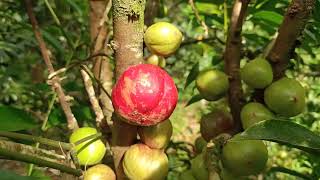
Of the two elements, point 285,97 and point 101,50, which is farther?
point 101,50

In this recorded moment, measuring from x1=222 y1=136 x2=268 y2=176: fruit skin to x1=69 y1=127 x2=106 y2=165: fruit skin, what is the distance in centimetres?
29

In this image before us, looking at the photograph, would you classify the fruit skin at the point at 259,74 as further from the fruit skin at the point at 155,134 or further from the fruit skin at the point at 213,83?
the fruit skin at the point at 155,134

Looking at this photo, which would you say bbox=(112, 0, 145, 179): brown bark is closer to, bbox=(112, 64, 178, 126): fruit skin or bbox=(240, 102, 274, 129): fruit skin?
bbox=(112, 64, 178, 126): fruit skin

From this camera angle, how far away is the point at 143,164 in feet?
3.26

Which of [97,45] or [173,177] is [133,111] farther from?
[173,177]

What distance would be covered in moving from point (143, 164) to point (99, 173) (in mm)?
122

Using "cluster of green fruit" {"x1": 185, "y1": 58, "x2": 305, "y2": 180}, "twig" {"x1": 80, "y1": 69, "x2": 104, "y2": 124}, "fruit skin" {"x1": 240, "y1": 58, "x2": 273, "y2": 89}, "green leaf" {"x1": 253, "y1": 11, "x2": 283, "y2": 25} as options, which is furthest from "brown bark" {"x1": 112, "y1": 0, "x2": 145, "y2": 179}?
"green leaf" {"x1": 253, "y1": 11, "x2": 283, "y2": 25}

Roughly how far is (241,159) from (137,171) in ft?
0.77

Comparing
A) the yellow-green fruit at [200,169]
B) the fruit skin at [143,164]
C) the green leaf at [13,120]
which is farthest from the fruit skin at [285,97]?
the green leaf at [13,120]

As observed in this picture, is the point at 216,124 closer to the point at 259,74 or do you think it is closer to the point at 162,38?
the point at 259,74

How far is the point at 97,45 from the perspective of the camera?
1.47 meters

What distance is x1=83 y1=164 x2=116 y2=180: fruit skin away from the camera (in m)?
1.04

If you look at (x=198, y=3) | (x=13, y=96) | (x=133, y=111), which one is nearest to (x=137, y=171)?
(x=133, y=111)

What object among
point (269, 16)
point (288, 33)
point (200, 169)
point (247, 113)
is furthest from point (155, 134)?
point (269, 16)
